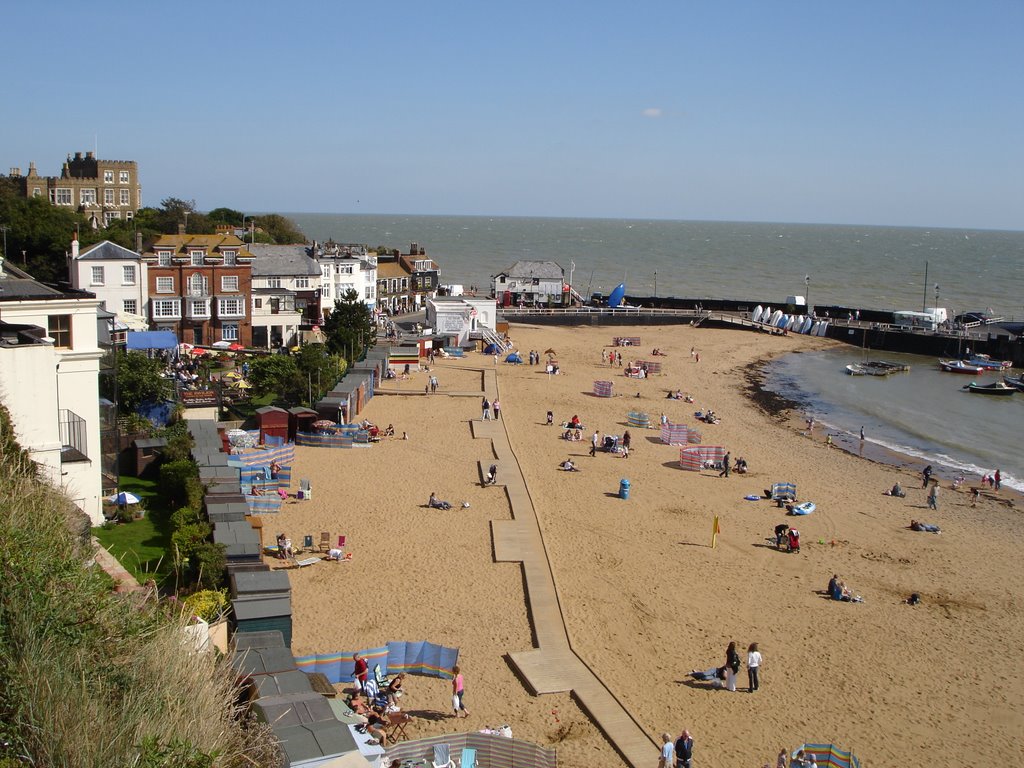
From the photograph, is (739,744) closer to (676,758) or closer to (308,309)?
(676,758)

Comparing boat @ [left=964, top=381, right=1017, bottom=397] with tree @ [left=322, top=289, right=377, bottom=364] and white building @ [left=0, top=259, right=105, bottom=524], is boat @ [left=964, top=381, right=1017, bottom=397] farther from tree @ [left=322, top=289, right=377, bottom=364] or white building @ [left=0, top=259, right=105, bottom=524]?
white building @ [left=0, top=259, right=105, bottom=524]

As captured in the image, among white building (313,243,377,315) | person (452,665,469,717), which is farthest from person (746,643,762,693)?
white building (313,243,377,315)

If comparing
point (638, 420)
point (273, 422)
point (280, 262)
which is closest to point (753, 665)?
point (273, 422)

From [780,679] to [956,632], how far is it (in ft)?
16.6

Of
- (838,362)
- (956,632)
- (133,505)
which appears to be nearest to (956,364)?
(838,362)

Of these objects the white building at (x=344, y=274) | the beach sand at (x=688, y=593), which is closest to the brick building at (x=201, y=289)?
the white building at (x=344, y=274)

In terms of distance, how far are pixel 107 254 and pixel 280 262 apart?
1205 centimetres

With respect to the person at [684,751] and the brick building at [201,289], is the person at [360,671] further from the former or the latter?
the brick building at [201,289]

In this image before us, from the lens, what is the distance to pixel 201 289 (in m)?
47.6

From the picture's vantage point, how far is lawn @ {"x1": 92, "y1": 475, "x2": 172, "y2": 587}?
58.3 ft

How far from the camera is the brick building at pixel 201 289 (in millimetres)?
46562

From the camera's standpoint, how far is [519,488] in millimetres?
27109

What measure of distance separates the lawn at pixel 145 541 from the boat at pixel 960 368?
50.6 metres

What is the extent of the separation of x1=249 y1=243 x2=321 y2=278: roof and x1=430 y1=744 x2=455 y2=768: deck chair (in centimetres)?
4460
